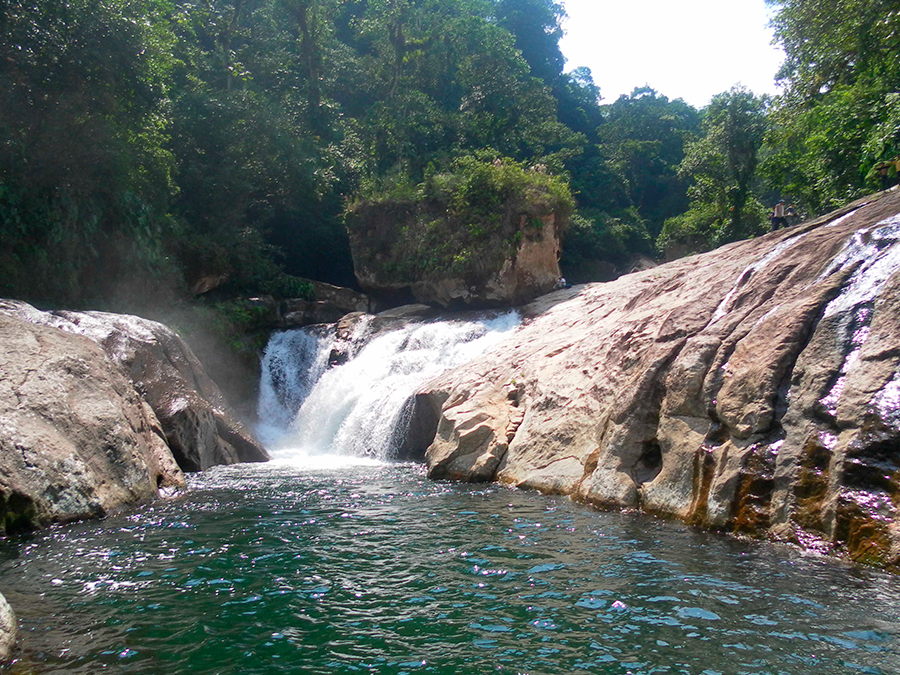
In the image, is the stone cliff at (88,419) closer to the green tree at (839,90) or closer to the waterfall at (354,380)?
the waterfall at (354,380)

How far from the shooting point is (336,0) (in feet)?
122

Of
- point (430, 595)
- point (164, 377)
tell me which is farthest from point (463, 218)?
point (430, 595)

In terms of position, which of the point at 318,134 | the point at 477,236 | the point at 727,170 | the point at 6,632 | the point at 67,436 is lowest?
the point at 6,632

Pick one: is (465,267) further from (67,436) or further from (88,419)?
(67,436)

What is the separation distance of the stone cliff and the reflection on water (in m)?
0.67

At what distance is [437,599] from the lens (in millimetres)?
5449

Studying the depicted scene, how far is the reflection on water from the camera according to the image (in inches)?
171

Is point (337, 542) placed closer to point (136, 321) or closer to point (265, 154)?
point (136, 321)

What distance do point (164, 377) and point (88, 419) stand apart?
4.49 meters

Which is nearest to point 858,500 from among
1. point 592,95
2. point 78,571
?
point 78,571

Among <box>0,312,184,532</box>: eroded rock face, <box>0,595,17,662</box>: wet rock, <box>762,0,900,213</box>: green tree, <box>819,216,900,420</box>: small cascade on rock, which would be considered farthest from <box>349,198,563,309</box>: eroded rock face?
<box>0,595,17,662</box>: wet rock

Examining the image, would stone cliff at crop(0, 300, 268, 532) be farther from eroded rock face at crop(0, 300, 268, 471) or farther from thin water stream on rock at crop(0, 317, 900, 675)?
thin water stream on rock at crop(0, 317, 900, 675)

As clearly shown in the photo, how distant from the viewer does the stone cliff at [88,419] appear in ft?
26.5

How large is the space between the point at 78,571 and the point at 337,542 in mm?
2525
